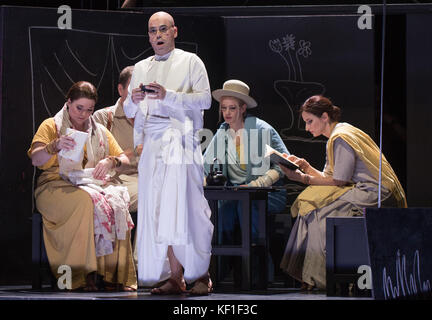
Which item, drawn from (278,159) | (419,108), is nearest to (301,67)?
(419,108)

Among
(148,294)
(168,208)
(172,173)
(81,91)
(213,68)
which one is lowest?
(148,294)

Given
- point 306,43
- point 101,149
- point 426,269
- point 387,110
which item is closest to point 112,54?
point 101,149

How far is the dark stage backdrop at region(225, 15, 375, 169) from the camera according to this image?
7777 mm

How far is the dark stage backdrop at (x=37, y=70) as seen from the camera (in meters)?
7.28

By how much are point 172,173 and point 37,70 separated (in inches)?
77.0

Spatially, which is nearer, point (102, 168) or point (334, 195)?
point (102, 168)

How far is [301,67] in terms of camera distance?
785cm
